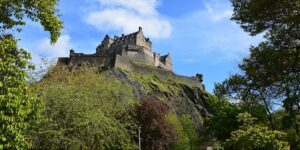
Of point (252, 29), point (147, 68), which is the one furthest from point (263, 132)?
point (147, 68)

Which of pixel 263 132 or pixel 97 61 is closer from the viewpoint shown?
pixel 263 132

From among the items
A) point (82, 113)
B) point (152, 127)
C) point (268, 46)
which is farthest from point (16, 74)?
point (152, 127)

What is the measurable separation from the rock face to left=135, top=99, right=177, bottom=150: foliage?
86.9 ft

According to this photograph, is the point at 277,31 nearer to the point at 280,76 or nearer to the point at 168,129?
the point at 280,76

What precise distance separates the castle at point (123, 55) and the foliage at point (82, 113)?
81.4ft

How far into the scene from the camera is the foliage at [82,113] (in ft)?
81.0

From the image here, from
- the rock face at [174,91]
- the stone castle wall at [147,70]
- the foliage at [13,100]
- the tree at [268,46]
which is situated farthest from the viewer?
the stone castle wall at [147,70]

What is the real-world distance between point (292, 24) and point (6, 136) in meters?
Answer: 8.15

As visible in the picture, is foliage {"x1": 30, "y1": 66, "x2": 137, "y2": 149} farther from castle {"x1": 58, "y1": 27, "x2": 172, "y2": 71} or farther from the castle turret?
the castle turret

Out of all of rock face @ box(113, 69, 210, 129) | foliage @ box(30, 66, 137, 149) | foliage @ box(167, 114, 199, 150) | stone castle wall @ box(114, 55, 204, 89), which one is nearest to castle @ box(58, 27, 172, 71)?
stone castle wall @ box(114, 55, 204, 89)

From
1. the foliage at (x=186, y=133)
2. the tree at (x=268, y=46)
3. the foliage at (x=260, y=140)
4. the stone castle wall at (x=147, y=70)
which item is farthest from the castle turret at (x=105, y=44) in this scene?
the tree at (x=268, y=46)

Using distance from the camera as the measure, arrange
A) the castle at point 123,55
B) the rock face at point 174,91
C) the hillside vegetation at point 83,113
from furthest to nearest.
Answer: the castle at point 123,55, the rock face at point 174,91, the hillside vegetation at point 83,113

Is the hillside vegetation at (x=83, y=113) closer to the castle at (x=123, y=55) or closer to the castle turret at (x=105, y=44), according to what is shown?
the castle at (x=123, y=55)

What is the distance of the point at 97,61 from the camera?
70.6m
